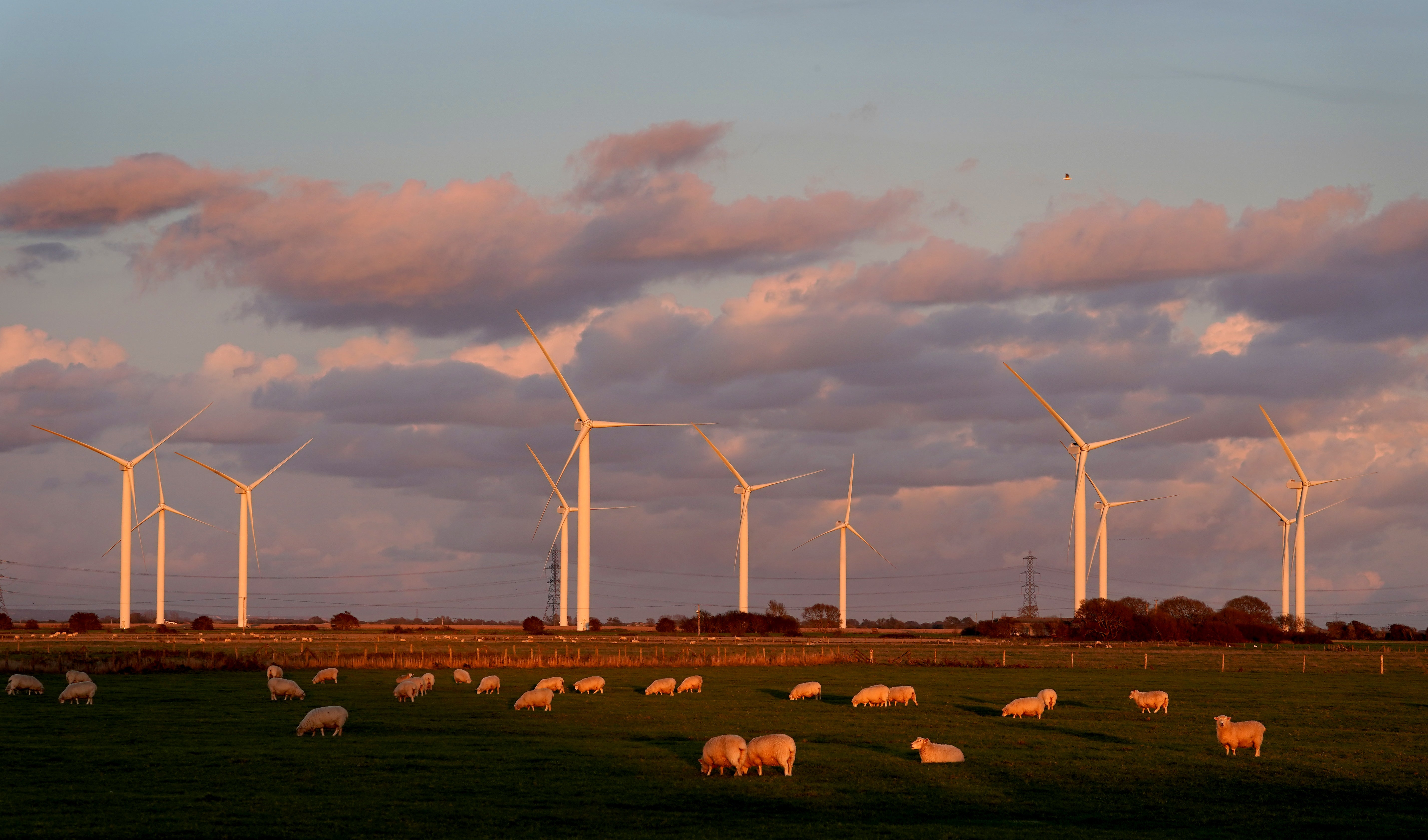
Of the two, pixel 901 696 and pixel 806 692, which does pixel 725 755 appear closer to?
pixel 901 696

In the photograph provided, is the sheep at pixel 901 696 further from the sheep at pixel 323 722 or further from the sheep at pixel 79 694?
the sheep at pixel 79 694

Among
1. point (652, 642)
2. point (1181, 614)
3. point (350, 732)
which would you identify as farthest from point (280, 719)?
point (1181, 614)

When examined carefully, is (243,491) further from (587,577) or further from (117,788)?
(117,788)

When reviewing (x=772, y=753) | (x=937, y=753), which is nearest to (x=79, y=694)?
(x=772, y=753)

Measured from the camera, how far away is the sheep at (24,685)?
44.8m

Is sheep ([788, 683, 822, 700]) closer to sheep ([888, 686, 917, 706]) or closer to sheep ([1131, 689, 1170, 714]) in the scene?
sheep ([888, 686, 917, 706])

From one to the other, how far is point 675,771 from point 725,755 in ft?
4.07

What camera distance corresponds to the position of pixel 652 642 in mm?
107562

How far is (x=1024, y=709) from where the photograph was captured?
39.9m

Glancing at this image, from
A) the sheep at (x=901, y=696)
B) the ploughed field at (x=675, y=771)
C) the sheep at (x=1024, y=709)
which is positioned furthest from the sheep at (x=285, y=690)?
the sheep at (x=1024, y=709)

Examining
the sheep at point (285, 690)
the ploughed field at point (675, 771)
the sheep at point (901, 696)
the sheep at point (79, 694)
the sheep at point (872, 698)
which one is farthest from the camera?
the sheep at point (901, 696)

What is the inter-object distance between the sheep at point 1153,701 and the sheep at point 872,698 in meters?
8.51

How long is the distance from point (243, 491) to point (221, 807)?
129310 millimetres

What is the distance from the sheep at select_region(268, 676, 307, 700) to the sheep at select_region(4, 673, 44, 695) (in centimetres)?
902
